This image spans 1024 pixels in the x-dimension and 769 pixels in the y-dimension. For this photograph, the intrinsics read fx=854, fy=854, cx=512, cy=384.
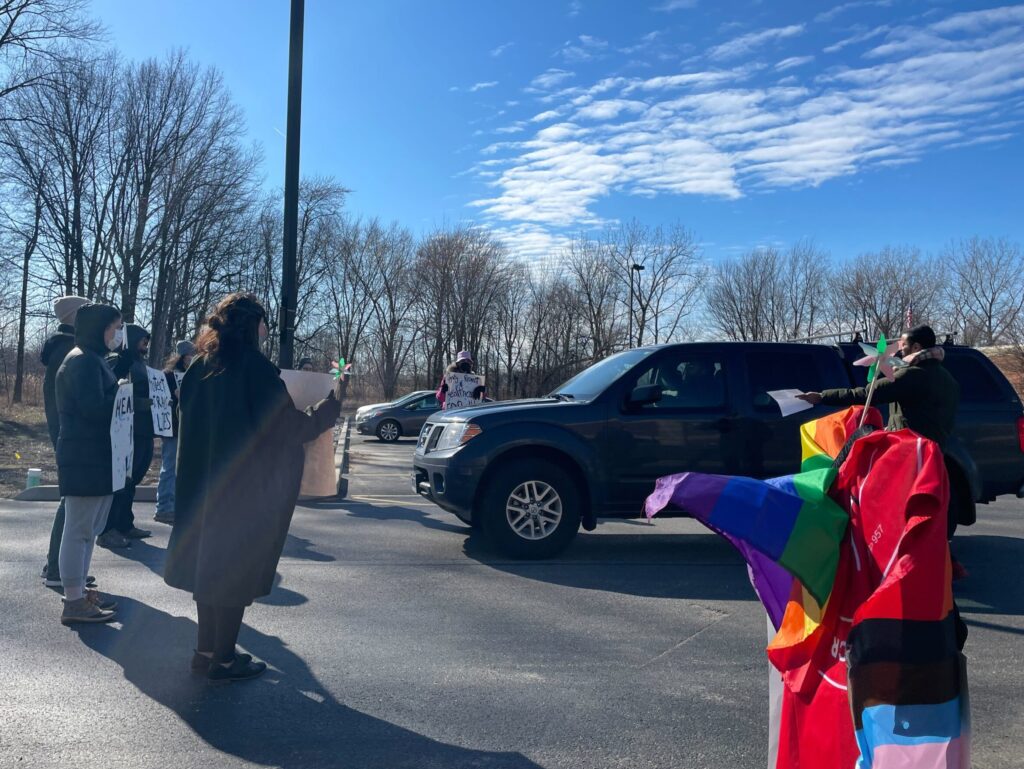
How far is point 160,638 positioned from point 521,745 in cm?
267

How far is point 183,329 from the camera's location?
40781mm

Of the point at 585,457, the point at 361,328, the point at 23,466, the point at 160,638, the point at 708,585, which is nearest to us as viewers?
the point at 160,638

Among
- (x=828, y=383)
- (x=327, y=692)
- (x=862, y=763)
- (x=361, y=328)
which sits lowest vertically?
(x=327, y=692)

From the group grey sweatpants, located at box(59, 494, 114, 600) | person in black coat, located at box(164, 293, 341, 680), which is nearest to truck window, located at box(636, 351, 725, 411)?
person in black coat, located at box(164, 293, 341, 680)

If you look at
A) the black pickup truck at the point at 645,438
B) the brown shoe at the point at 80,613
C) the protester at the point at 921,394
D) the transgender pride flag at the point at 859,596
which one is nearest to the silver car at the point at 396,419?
the black pickup truck at the point at 645,438

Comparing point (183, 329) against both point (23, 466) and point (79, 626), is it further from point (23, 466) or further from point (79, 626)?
point (79, 626)

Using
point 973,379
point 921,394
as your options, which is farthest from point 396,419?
point 921,394

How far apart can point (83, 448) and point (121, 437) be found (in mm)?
356

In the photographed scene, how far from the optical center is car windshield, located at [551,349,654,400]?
802 centimetres

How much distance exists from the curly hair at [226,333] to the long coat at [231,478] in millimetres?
43

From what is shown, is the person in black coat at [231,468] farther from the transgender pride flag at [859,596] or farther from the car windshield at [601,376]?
the car windshield at [601,376]

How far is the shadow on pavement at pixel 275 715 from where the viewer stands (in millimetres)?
3688

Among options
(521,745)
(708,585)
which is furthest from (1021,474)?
(521,745)

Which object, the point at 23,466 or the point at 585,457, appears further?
→ the point at 23,466
